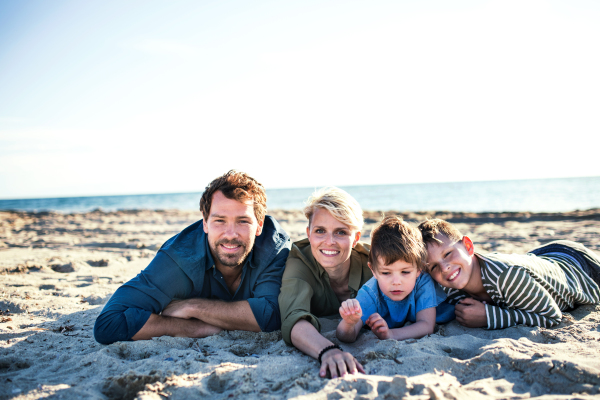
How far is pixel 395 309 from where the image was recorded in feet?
9.91

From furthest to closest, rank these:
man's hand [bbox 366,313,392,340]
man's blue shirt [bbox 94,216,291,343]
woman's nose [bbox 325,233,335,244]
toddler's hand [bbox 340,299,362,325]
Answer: woman's nose [bbox 325,233,335,244], man's blue shirt [bbox 94,216,291,343], man's hand [bbox 366,313,392,340], toddler's hand [bbox 340,299,362,325]

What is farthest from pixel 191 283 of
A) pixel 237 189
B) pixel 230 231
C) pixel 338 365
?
pixel 338 365

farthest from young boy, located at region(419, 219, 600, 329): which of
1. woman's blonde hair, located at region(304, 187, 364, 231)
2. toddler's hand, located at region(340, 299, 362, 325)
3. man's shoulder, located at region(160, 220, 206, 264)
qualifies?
man's shoulder, located at region(160, 220, 206, 264)

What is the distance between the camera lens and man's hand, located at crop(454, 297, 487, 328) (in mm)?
3006

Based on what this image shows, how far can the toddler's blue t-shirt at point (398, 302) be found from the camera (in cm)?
296

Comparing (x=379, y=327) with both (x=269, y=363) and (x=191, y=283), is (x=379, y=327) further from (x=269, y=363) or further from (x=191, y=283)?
(x=191, y=283)

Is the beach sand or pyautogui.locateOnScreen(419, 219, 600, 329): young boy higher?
pyautogui.locateOnScreen(419, 219, 600, 329): young boy

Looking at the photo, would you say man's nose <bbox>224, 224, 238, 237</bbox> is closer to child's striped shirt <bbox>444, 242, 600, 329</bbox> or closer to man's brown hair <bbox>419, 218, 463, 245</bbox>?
man's brown hair <bbox>419, 218, 463, 245</bbox>

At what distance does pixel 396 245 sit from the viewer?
2770 millimetres

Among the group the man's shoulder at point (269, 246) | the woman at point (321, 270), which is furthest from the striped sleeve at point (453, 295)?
the man's shoulder at point (269, 246)

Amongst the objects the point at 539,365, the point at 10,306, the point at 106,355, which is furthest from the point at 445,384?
the point at 10,306

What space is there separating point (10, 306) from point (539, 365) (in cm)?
480

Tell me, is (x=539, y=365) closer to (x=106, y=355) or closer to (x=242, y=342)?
(x=242, y=342)

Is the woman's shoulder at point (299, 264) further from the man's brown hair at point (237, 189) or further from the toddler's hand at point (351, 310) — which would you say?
the toddler's hand at point (351, 310)
